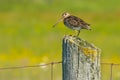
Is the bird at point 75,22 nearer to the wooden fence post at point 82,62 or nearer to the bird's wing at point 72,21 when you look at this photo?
the bird's wing at point 72,21

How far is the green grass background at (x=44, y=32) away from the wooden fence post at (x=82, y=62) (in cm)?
651

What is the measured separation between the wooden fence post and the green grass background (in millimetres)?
6505

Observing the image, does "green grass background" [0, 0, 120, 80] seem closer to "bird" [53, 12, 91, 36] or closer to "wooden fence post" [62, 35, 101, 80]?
"bird" [53, 12, 91, 36]

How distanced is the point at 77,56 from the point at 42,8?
75.5ft

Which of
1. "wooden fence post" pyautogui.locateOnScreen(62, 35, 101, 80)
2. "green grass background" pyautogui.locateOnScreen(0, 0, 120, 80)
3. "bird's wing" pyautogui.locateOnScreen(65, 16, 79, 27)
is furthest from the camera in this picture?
"green grass background" pyautogui.locateOnScreen(0, 0, 120, 80)

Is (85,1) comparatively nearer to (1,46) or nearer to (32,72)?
(1,46)

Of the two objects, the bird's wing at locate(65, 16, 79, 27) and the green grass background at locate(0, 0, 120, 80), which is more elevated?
the bird's wing at locate(65, 16, 79, 27)

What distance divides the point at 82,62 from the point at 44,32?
15.9m

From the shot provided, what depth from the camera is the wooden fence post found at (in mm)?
7605

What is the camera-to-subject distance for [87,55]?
7.61 metres

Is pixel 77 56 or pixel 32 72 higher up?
pixel 77 56

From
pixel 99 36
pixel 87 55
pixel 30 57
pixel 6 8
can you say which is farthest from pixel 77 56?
pixel 6 8

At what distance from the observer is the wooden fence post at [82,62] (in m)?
7.61

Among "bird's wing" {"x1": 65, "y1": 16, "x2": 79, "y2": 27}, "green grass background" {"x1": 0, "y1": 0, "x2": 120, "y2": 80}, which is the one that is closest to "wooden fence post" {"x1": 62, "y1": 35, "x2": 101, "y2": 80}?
"bird's wing" {"x1": 65, "y1": 16, "x2": 79, "y2": 27}
